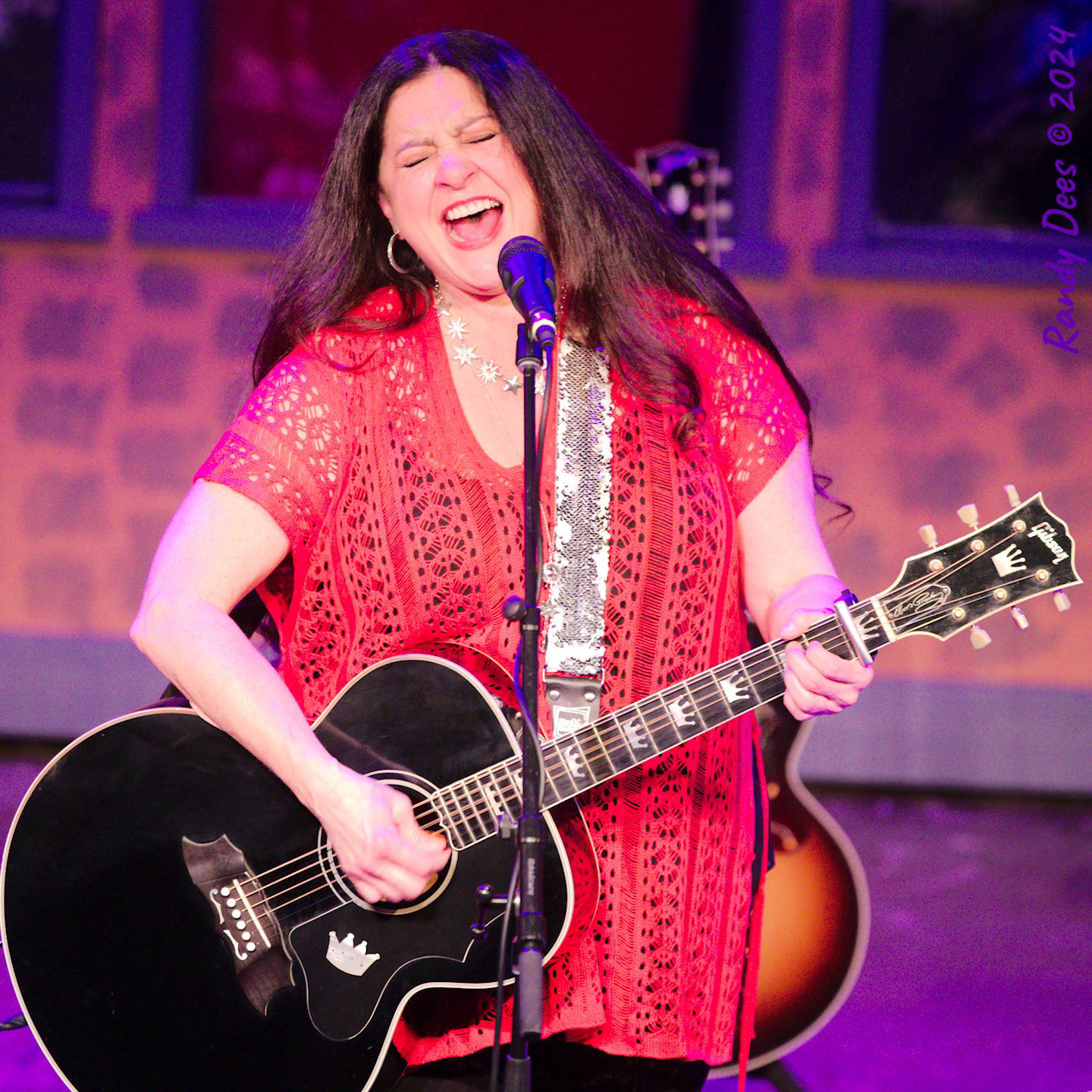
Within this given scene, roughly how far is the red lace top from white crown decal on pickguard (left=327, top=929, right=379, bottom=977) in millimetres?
119

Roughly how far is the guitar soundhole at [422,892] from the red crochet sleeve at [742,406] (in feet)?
2.23

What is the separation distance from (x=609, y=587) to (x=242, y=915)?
743 millimetres

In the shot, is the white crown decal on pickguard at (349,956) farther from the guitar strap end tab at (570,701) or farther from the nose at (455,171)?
the nose at (455,171)

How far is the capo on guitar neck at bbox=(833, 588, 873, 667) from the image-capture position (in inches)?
75.7

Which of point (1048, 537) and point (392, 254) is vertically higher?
point (392, 254)

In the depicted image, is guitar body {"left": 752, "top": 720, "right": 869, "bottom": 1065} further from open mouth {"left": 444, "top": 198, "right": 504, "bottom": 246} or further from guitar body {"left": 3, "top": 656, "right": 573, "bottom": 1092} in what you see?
open mouth {"left": 444, "top": 198, "right": 504, "bottom": 246}

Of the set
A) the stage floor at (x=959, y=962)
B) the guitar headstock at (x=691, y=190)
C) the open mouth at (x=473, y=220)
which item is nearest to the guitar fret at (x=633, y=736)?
the open mouth at (x=473, y=220)

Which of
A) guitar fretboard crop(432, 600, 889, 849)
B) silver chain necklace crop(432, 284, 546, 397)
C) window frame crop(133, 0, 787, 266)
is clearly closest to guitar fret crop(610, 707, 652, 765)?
guitar fretboard crop(432, 600, 889, 849)

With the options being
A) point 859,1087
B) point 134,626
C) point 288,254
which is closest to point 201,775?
point 134,626

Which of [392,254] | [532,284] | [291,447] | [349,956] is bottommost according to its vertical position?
[349,956]

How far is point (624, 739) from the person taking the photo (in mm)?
1973

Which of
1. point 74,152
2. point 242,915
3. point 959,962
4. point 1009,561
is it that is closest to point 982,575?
point 1009,561

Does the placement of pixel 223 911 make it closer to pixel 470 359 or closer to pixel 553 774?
pixel 553 774

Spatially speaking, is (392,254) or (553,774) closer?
(553,774)
